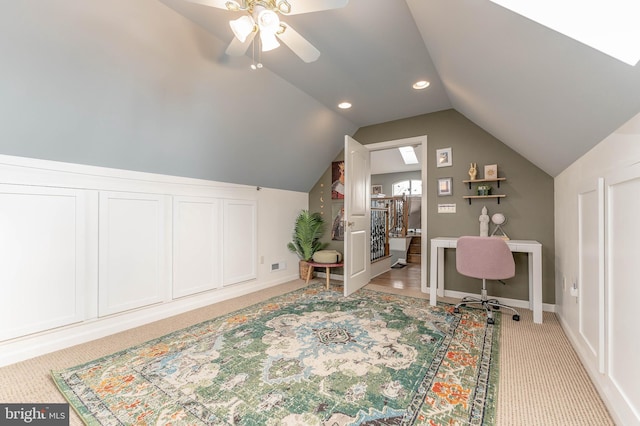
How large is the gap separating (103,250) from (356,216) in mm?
2850

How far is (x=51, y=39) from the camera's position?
1601mm

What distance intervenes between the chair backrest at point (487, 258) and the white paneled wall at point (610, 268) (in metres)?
0.49

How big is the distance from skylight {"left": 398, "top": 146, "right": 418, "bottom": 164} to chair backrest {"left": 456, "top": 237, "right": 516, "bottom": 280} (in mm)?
6061

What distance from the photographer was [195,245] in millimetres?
3174

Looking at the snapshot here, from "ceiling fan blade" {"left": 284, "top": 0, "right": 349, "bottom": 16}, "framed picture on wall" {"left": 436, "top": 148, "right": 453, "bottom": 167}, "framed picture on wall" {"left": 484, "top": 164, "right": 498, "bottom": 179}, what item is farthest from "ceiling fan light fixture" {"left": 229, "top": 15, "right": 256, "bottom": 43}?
"framed picture on wall" {"left": 484, "top": 164, "right": 498, "bottom": 179}

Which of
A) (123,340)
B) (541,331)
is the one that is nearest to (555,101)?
(541,331)

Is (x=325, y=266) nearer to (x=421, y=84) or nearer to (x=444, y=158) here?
(x=444, y=158)

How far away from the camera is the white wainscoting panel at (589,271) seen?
5.27 feet

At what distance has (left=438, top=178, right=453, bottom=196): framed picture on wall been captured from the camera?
11.8ft

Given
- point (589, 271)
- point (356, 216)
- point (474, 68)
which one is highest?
point (474, 68)

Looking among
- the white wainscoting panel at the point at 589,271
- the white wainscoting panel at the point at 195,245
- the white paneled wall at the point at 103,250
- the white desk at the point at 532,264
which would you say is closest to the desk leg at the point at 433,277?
the white desk at the point at 532,264

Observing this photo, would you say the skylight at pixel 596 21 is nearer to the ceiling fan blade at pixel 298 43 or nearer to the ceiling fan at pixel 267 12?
the ceiling fan at pixel 267 12

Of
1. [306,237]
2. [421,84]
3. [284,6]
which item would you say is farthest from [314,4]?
[306,237]

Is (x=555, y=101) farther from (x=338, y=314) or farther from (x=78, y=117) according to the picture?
(x=78, y=117)
